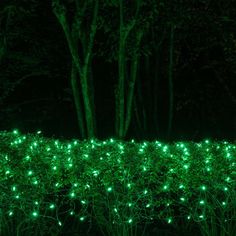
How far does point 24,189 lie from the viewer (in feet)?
17.7

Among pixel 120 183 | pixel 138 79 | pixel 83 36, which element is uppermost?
pixel 83 36

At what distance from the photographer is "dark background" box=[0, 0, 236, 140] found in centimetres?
1171

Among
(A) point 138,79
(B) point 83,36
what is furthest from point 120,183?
(A) point 138,79

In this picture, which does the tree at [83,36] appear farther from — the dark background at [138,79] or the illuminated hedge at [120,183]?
the illuminated hedge at [120,183]

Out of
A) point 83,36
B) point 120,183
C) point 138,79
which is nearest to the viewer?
point 120,183

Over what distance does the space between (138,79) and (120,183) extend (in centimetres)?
718

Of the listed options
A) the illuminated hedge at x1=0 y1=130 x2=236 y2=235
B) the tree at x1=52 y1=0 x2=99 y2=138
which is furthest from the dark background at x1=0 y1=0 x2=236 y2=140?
the illuminated hedge at x1=0 y1=130 x2=236 y2=235

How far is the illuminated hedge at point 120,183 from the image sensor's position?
17.7 feet

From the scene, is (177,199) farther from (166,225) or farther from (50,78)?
(50,78)

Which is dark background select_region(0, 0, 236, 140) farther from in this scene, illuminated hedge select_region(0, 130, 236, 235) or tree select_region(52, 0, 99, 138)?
illuminated hedge select_region(0, 130, 236, 235)

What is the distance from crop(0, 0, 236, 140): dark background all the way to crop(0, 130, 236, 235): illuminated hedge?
548cm

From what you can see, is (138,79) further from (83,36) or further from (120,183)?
(120,183)

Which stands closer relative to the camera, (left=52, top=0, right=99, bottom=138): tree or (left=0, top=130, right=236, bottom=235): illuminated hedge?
(left=0, top=130, right=236, bottom=235): illuminated hedge

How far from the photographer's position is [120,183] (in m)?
5.53
